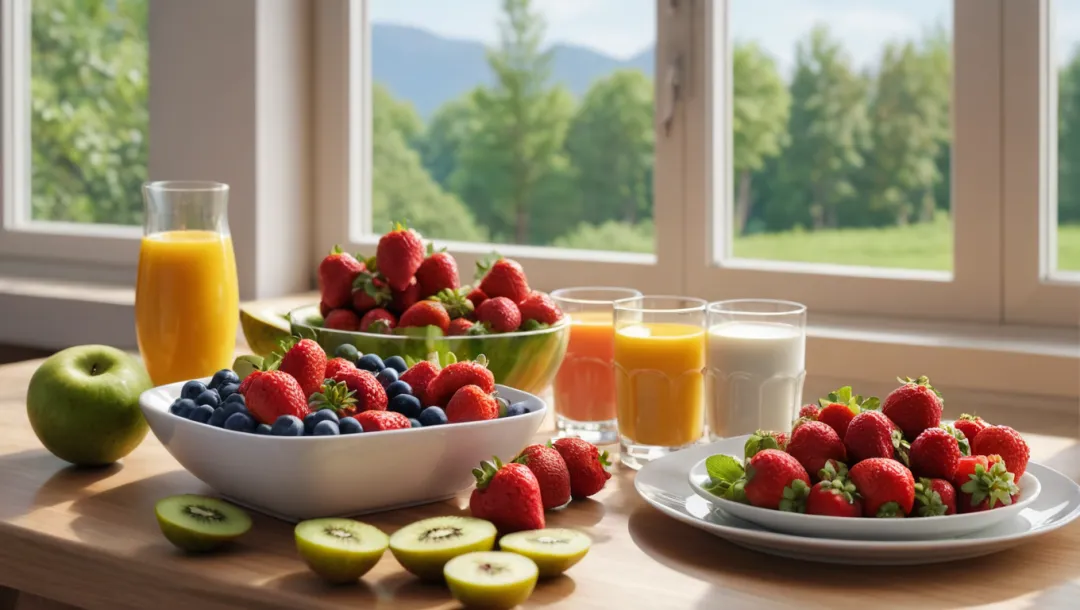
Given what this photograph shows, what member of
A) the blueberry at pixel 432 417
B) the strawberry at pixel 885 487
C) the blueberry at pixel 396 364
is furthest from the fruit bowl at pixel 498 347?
the strawberry at pixel 885 487

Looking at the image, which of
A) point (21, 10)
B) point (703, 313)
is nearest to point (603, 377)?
point (703, 313)

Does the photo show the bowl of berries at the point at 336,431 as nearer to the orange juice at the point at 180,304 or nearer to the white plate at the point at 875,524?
the white plate at the point at 875,524

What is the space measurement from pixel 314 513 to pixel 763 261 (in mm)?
1222

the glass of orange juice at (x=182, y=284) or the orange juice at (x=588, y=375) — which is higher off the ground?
Result: the glass of orange juice at (x=182, y=284)

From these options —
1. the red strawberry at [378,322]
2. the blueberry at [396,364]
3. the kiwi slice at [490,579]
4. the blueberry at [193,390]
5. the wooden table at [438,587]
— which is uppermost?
the red strawberry at [378,322]

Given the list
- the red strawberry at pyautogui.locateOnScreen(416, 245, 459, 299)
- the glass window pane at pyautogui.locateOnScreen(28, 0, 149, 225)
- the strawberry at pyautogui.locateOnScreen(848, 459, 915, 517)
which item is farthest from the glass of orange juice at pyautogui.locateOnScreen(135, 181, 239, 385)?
the glass window pane at pyautogui.locateOnScreen(28, 0, 149, 225)

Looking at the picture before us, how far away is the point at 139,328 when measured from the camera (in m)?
1.40

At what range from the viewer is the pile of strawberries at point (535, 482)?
906mm

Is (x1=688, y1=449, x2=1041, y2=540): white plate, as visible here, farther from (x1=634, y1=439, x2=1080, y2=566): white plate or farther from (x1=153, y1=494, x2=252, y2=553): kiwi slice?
(x1=153, y1=494, x2=252, y2=553): kiwi slice

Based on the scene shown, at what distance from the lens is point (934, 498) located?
863mm

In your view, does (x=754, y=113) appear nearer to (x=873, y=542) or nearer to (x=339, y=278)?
(x=339, y=278)

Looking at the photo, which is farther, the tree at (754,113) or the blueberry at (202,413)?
the tree at (754,113)

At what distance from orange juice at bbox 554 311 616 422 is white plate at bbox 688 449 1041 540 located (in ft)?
1.39

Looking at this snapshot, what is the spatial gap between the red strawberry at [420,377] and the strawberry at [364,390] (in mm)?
45
